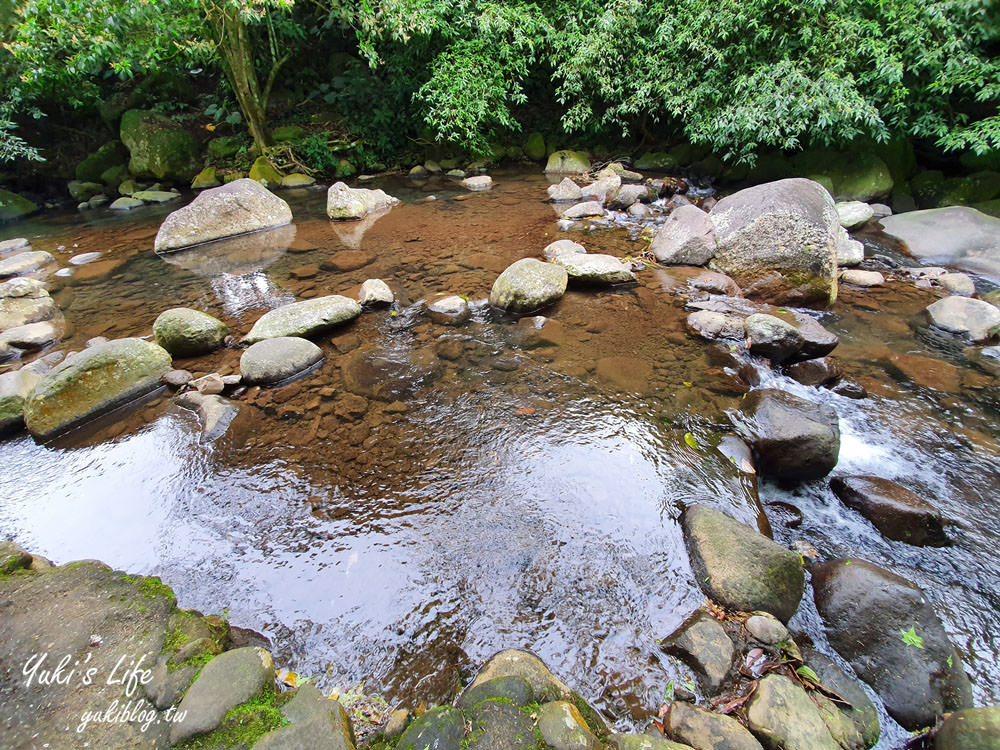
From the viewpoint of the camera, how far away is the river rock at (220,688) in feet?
5.49

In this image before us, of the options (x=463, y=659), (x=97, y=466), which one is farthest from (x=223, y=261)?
(x=463, y=659)

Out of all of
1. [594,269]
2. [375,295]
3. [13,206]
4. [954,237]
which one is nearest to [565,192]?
[594,269]

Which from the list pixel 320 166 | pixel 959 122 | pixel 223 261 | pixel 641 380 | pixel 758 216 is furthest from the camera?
pixel 320 166

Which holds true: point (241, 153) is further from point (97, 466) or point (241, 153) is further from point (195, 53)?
point (97, 466)

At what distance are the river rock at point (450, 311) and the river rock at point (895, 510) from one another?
3.44 meters

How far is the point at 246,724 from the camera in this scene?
167 cm

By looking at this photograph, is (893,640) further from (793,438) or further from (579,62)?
(579,62)

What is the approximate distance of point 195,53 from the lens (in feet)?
29.9

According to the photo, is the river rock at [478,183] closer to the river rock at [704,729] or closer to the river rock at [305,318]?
the river rock at [305,318]

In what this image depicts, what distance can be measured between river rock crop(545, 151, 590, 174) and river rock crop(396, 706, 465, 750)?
34.0 feet

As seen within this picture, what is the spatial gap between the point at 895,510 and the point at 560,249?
4.38 metres

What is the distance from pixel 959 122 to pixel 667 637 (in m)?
8.27

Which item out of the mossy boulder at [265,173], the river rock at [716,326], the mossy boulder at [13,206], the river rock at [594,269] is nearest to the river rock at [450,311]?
the river rock at [594,269]

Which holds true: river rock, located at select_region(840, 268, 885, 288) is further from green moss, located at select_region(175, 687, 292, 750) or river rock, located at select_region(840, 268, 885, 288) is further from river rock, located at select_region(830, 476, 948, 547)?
green moss, located at select_region(175, 687, 292, 750)
